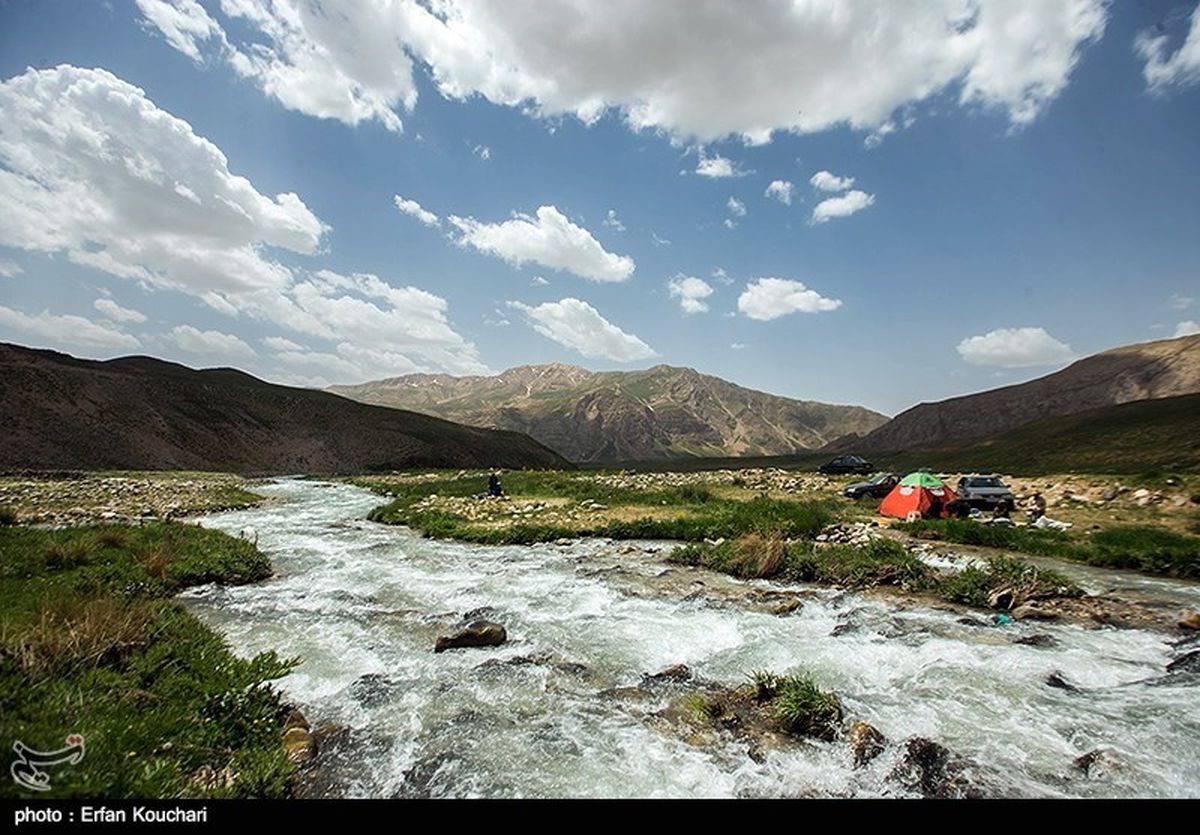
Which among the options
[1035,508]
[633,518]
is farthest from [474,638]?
[1035,508]

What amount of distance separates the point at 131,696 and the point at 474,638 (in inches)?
191

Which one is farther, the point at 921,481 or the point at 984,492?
the point at 984,492

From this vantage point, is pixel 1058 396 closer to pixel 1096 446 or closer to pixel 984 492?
pixel 1096 446

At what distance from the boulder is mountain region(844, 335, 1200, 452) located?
397 ft

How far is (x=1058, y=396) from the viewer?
481ft

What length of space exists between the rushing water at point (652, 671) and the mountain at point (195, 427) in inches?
3031

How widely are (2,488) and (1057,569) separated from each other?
5289 cm

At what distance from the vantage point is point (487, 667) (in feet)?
28.8

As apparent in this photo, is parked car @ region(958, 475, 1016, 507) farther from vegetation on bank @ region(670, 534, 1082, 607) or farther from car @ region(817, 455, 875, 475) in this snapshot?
car @ region(817, 455, 875, 475)

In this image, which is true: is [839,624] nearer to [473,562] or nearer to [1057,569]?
[1057,569]

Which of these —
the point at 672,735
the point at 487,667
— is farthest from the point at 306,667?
the point at 672,735

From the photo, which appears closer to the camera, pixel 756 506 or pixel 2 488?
pixel 756 506

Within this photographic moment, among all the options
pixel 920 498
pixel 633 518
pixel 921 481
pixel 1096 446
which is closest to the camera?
pixel 633 518

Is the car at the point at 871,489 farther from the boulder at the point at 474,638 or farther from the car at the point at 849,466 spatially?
the boulder at the point at 474,638
